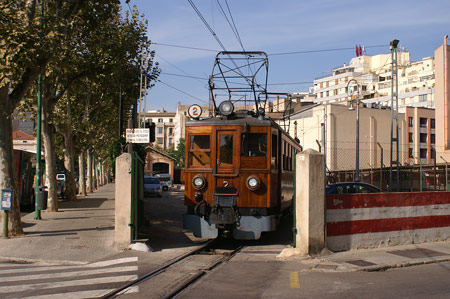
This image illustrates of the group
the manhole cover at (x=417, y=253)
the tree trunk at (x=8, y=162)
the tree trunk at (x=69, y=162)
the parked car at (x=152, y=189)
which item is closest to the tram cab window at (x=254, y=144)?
the manhole cover at (x=417, y=253)

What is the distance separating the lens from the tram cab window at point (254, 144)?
1264 centimetres

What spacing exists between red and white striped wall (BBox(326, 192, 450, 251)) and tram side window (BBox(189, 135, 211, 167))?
10.9 feet

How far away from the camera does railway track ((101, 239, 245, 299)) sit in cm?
792

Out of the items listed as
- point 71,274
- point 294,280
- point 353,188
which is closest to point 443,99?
point 353,188

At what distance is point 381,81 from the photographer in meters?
103

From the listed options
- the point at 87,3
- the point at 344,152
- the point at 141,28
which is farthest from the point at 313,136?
the point at 87,3

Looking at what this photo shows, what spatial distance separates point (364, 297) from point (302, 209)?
145 inches

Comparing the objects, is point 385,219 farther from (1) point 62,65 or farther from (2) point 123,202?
(1) point 62,65

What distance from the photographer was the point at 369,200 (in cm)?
1197

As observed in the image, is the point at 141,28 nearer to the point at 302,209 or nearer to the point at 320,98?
the point at 302,209

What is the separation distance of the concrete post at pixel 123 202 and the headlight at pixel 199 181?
166 centimetres

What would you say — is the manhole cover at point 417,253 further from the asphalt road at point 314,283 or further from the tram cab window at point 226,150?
the tram cab window at point 226,150

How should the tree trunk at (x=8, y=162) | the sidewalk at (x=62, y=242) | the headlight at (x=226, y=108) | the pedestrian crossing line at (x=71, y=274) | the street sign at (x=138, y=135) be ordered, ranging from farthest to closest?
1. the street sign at (x=138, y=135)
2. the tree trunk at (x=8, y=162)
3. the headlight at (x=226, y=108)
4. the sidewalk at (x=62, y=242)
5. the pedestrian crossing line at (x=71, y=274)

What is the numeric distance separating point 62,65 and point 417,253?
38.3 ft
